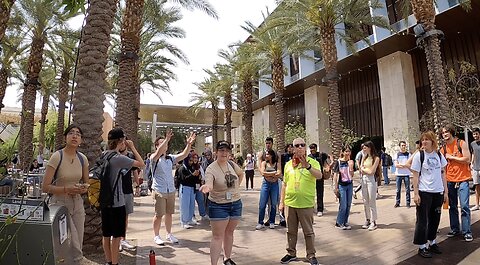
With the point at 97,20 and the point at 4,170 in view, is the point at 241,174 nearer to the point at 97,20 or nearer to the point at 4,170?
the point at 4,170

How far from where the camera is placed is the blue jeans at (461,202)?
557cm

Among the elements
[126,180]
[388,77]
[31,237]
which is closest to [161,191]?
[126,180]

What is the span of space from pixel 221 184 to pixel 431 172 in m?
3.20

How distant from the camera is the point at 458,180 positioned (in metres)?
5.67

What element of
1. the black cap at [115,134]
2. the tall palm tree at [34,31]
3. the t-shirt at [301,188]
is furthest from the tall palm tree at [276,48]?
the black cap at [115,134]

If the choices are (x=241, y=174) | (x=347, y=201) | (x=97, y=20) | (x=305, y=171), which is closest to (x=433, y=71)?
(x=347, y=201)

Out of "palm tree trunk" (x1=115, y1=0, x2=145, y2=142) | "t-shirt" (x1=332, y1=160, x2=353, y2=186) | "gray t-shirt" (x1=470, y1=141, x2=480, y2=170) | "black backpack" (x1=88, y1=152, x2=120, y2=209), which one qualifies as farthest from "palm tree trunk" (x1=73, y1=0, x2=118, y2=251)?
"gray t-shirt" (x1=470, y1=141, x2=480, y2=170)

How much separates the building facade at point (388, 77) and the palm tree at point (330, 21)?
2.57 metres

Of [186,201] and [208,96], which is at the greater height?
[208,96]

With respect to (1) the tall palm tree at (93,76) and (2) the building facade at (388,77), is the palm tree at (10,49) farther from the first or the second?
(2) the building facade at (388,77)

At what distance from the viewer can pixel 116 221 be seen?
4.09 m

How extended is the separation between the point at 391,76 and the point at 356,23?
9393 mm

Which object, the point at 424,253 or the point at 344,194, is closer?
the point at 424,253

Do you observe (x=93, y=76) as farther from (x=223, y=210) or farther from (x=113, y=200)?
(x=223, y=210)
